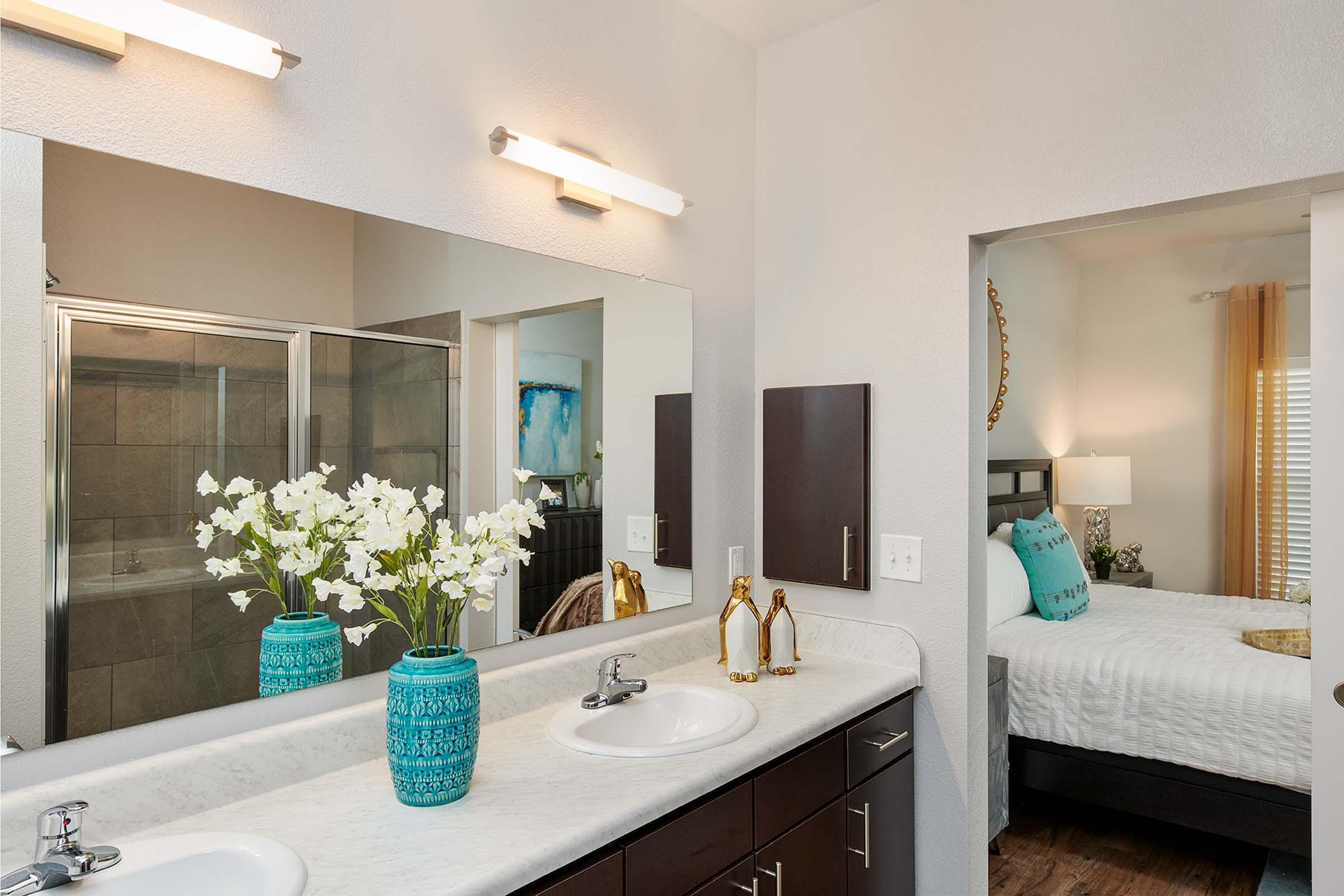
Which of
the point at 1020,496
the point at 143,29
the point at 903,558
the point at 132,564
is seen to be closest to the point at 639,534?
the point at 903,558

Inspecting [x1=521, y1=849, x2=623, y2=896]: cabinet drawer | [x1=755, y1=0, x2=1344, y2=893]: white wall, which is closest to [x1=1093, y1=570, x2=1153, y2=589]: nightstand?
[x1=755, y1=0, x2=1344, y2=893]: white wall

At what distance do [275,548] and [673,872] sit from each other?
869 mm

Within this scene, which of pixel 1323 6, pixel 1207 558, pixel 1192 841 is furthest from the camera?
pixel 1207 558

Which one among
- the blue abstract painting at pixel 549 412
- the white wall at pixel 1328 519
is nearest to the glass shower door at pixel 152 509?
the blue abstract painting at pixel 549 412

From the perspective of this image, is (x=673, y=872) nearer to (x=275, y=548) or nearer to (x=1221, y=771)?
(x=275, y=548)

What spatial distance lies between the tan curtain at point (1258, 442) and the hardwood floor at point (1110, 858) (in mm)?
2449

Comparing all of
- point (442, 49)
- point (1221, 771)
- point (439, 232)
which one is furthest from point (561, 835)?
point (1221, 771)

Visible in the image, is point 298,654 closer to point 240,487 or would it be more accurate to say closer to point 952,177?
point 240,487

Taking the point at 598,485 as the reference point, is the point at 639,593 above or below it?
below

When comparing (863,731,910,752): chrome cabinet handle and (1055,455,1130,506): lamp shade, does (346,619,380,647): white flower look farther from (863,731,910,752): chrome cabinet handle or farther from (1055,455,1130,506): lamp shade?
(1055,455,1130,506): lamp shade

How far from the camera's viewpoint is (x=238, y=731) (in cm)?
130

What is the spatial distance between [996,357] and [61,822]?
4.18 meters

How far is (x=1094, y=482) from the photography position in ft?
16.0

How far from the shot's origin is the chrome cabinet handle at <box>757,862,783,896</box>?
5.09ft
